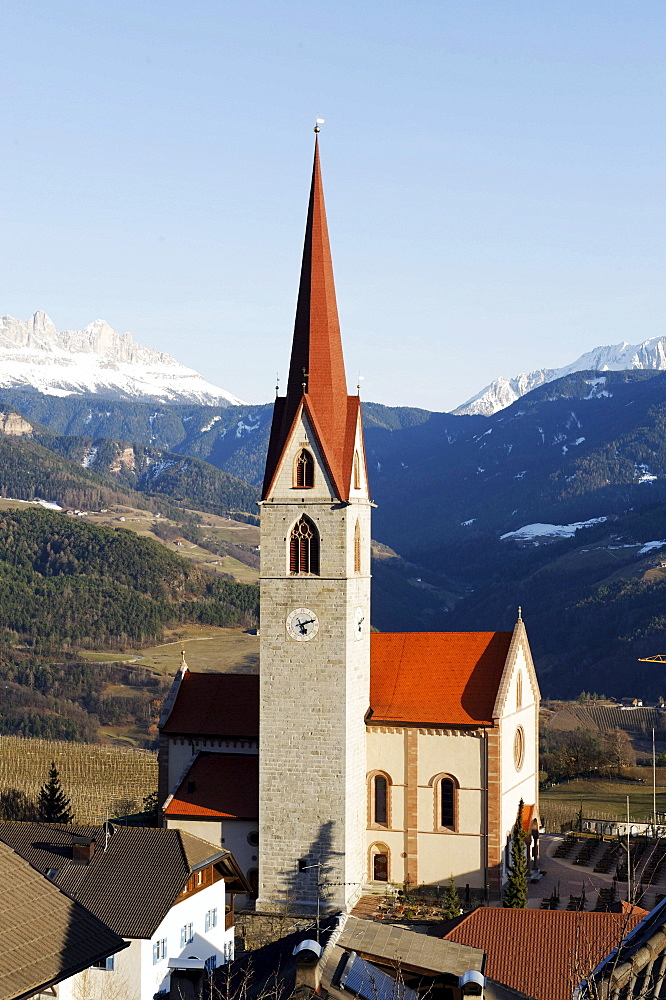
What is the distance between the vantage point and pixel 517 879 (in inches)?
2320

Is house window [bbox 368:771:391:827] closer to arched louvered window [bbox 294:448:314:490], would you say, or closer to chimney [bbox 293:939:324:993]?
arched louvered window [bbox 294:448:314:490]

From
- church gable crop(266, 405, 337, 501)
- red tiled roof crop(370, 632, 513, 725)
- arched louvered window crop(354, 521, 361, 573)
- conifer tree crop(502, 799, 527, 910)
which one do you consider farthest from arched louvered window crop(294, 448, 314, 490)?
conifer tree crop(502, 799, 527, 910)

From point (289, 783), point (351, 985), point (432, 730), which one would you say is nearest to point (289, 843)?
point (289, 783)

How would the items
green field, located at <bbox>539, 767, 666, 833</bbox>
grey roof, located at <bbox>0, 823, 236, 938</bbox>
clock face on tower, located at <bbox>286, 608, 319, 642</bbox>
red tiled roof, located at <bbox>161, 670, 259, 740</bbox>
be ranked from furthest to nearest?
1. green field, located at <bbox>539, 767, 666, 833</bbox>
2. red tiled roof, located at <bbox>161, 670, 259, 740</bbox>
3. clock face on tower, located at <bbox>286, 608, 319, 642</bbox>
4. grey roof, located at <bbox>0, 823, 236, 938</bbox>

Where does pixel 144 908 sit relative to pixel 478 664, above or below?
below

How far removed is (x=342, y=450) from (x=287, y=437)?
276cm

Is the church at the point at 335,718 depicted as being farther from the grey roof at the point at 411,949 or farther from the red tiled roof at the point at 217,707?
the grey roof at the point at 411,949

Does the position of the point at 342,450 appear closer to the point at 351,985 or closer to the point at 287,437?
the point at 287,437

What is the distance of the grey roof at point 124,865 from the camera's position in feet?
171

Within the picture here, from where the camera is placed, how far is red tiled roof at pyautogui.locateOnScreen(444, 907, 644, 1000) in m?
40.6

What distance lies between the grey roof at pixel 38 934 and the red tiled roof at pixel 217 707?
3020cm

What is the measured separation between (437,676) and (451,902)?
455 inches

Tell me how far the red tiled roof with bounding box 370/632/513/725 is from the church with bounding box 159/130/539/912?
90 mm

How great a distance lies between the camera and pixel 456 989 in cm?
3331
